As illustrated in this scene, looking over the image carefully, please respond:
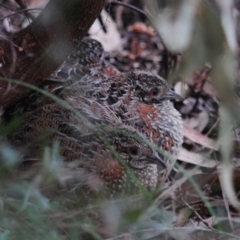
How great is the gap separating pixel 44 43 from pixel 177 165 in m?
0.96

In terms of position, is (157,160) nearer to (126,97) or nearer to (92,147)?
(92,147)

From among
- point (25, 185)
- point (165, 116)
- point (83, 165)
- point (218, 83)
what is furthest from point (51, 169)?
point (165, 116)

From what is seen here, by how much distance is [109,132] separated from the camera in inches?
131

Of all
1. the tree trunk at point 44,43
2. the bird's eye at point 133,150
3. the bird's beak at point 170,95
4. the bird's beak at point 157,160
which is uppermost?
the tree trunk at point 44,43

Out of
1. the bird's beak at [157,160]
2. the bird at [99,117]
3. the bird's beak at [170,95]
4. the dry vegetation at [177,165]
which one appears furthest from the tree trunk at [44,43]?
the bird's beak at [170,95]

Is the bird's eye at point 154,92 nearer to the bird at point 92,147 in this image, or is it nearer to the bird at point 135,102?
the bird at point 135,102

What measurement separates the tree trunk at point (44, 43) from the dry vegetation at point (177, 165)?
0.26 ft

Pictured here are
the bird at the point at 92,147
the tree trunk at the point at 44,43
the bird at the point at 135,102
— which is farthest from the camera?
the bird at the point at 135,102

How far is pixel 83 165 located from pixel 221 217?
2.89 feet

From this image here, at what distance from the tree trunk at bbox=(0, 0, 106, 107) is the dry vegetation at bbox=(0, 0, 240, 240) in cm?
8

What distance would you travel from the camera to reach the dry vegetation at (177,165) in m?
1.58

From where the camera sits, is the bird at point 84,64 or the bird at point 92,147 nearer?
the bird at point 92,147

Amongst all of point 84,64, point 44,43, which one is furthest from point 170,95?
point 44,43

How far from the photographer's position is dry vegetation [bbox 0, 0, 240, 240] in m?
1.58
